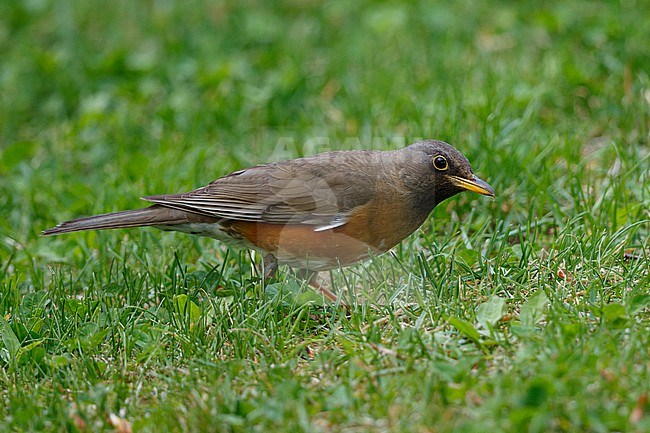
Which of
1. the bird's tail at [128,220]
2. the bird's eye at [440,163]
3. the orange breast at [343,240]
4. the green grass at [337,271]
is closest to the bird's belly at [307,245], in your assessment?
the orange breast at [343,240]

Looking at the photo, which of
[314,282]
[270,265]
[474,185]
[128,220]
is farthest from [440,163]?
[128,220]

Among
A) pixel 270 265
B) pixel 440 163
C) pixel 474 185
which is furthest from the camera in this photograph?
pixel 270 265

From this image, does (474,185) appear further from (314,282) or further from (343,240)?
(314,282)

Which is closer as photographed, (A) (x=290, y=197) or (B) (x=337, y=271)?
(B) (x=337, y=271)

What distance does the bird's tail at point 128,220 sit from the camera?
5531 millimetres

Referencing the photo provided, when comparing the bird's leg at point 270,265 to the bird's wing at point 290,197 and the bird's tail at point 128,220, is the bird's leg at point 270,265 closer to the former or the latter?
the bird's wing at point 290,197

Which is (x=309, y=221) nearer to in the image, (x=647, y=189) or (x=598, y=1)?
(x=647, y=189)

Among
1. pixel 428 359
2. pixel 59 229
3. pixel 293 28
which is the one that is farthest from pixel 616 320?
pixel 293 28

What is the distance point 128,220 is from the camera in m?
5.54

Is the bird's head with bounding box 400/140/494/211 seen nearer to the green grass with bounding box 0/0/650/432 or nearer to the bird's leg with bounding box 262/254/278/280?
the green grass with bounding box 0/0/650/432

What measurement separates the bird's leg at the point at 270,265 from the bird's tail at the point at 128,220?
1.81ft

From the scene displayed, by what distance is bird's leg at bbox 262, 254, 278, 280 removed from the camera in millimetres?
5480

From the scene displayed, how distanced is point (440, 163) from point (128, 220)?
1881mm

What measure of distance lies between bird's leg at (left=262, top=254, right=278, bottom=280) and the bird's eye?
3.62ft
